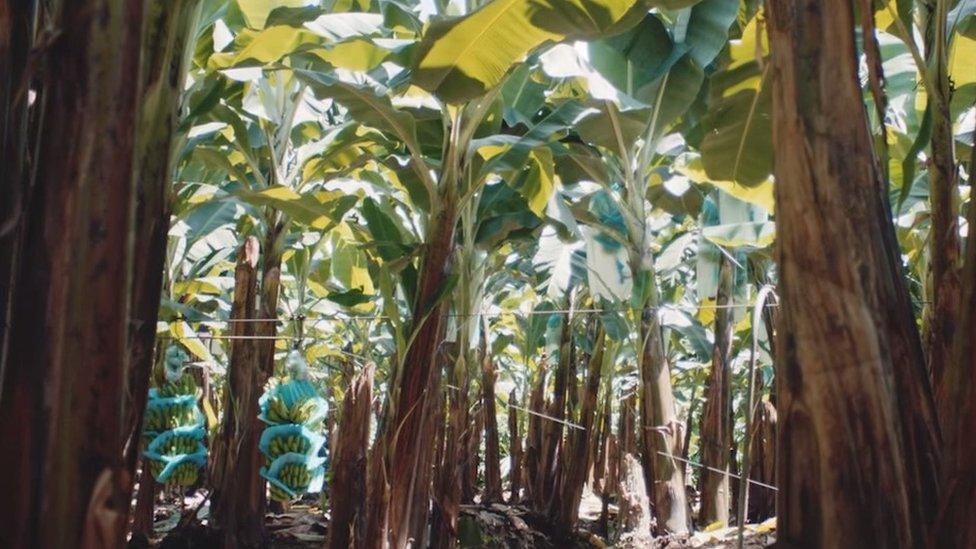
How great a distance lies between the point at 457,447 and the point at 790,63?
131 inches

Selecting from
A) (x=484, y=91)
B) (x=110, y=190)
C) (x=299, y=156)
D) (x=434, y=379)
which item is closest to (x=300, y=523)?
(x=299, y=156)

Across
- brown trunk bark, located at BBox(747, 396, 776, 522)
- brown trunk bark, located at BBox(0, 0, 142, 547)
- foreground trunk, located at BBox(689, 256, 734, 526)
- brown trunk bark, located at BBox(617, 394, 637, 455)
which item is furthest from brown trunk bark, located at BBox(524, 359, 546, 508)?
brown trunk bark, located at BBox(0, 0, 142, 547)

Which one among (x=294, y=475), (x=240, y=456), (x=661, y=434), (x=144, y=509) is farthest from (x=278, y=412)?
(x=144, y=509)

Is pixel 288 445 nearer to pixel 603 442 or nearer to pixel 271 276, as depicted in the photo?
pixel 271 276

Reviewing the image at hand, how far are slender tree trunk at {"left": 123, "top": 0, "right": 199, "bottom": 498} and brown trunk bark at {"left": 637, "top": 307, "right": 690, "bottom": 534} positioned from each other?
115 inches

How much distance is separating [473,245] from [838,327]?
2.90m

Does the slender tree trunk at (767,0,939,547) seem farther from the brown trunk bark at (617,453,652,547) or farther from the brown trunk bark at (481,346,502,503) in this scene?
the brown trunk bark at (481,346,502,503)

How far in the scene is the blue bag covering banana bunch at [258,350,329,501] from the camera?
311 centimetres

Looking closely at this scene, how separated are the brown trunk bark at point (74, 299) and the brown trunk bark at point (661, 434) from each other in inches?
128

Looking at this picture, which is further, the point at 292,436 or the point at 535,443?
the point at 535,443

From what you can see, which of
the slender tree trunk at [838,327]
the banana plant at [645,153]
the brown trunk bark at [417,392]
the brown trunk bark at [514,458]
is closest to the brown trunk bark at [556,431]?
the brown trunk bark at [514,458]

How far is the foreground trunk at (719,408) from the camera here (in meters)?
5.24

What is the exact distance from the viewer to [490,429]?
23.5 feet

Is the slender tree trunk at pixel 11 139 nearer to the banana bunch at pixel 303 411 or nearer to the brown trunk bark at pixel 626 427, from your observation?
the banana bunch at pixel 303 411
